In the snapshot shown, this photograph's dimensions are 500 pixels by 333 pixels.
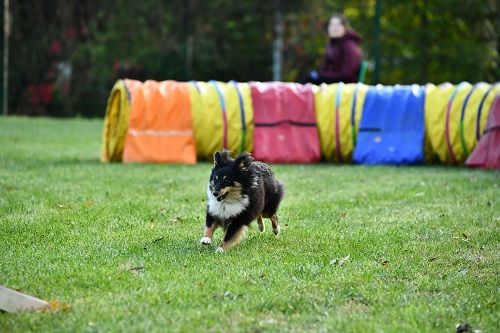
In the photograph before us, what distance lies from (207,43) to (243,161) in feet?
47.4

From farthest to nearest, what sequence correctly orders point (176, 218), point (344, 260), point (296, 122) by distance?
point (296, 122) < point (176, 218) < point (344, 260)

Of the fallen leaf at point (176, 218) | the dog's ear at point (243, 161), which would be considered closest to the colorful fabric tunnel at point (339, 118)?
the fallen leaf at point (176, 218)

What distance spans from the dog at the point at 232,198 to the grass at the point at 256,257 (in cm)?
14

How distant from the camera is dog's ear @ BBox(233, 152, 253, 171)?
570 centimetres

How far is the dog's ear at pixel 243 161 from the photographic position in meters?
5.70

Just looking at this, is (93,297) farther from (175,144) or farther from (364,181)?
(175,144)

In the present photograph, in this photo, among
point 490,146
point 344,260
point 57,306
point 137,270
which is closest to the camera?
point 57,306

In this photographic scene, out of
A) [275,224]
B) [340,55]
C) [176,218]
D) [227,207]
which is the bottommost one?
[176,218]

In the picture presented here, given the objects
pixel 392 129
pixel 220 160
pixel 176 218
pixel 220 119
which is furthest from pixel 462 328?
pixel 392 129

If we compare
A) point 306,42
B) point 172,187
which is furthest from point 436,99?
point 306,42

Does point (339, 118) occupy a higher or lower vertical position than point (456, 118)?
lower

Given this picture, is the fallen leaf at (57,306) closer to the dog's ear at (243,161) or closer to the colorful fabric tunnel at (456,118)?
the dog's ear at (243,161)

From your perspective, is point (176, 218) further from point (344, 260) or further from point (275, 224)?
point (344, 260)

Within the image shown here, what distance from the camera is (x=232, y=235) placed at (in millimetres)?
5656
